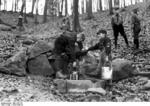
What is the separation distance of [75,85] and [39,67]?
1.63 metres

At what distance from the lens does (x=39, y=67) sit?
7.92 meters

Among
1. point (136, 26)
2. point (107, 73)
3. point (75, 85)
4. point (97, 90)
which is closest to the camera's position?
point (97, 90)

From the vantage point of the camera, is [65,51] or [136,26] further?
[136,26]

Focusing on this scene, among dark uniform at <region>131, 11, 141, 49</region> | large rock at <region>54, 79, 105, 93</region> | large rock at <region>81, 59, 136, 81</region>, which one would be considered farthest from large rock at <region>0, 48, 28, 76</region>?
dark uniform at <region>131, 11, 141, 49</region>

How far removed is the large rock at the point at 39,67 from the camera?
Answer: 7.89 m

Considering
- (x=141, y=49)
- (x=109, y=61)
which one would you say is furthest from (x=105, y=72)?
(x=141, y=49)

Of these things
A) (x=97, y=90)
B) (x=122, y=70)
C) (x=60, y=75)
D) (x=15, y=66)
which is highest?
(x=15, y=66)

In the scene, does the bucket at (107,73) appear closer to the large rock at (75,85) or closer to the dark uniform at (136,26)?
the large rock at (75,85)

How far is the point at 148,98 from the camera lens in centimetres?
603

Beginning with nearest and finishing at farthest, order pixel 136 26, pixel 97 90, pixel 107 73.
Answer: pixel 97 90 < pixel 107 73 < pixel 136 26

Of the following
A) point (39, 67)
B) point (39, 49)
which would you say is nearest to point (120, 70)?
point (39, 67)

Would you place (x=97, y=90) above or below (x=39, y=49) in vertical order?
below

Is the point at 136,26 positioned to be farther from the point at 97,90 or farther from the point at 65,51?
the point at 97,90

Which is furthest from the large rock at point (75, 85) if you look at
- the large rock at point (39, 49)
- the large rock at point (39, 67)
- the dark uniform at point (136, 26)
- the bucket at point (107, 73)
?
the dark uniform at point (136, 26)
